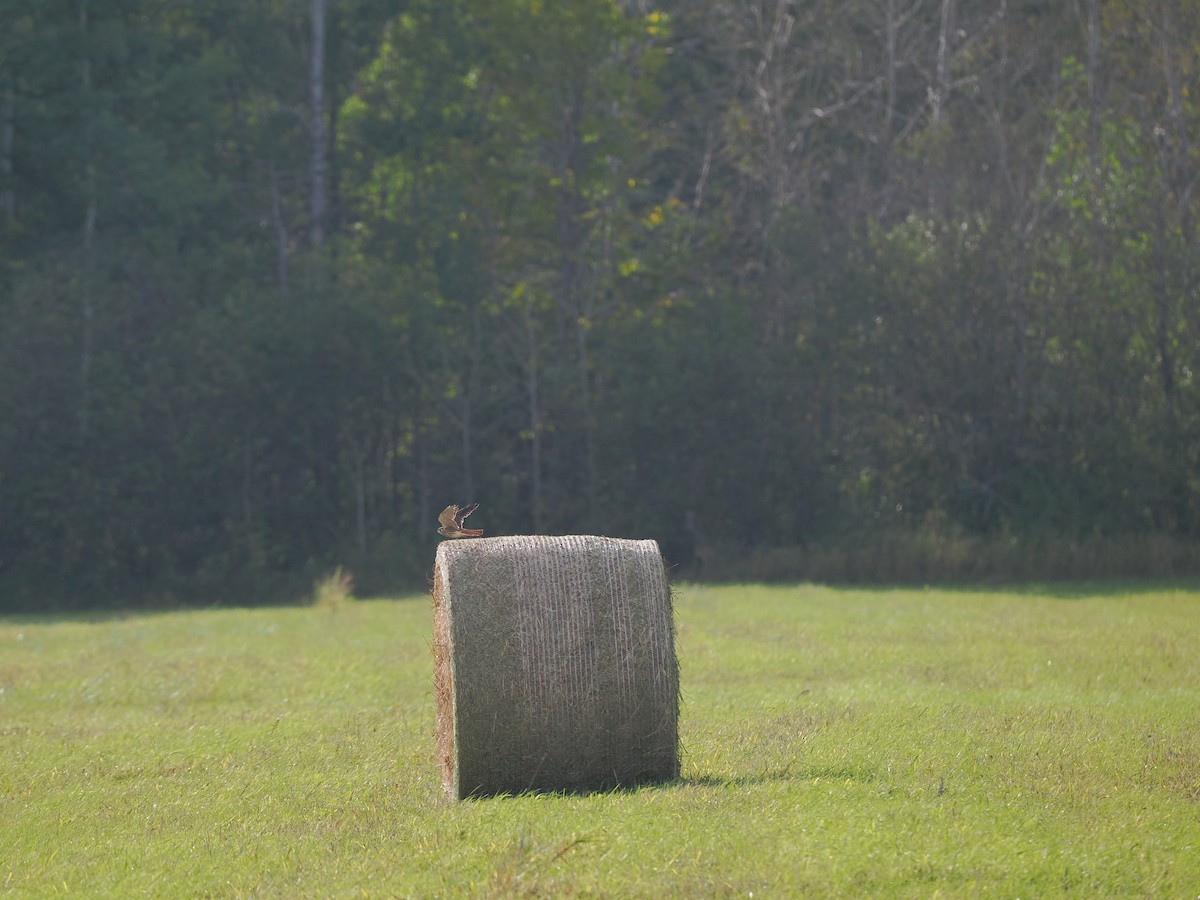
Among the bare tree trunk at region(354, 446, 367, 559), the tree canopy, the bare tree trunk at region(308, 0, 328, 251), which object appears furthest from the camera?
the bare tree trunk at region(308, 0, 328, 251)

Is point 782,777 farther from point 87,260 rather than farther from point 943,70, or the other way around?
point 943,70

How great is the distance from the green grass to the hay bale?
0.87ft

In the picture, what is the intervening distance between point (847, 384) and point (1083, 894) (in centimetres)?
2437

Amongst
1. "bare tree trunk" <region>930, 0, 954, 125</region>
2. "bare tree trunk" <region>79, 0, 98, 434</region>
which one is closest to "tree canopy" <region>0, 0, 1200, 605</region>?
"bare tree trunk" <region>79, 0, 98, 434</region>

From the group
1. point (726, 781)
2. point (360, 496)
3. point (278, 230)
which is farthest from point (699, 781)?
point (278, 230)

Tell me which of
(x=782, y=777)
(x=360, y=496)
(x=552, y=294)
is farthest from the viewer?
(x=552, y=294)

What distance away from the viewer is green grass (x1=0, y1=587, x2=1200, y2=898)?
7.10m

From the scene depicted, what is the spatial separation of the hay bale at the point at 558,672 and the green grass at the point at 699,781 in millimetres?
266

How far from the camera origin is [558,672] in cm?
887

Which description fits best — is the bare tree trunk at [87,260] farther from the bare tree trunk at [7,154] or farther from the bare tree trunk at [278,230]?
the bare tree trunk at [278,230]

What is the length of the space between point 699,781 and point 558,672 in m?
1.02

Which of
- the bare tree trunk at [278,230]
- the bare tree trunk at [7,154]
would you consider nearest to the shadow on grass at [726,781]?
the bare tree trunk at [7,154]

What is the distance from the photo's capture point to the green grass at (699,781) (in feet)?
23.3

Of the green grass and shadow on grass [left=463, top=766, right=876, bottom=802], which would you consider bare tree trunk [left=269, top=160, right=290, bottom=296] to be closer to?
the green grass
